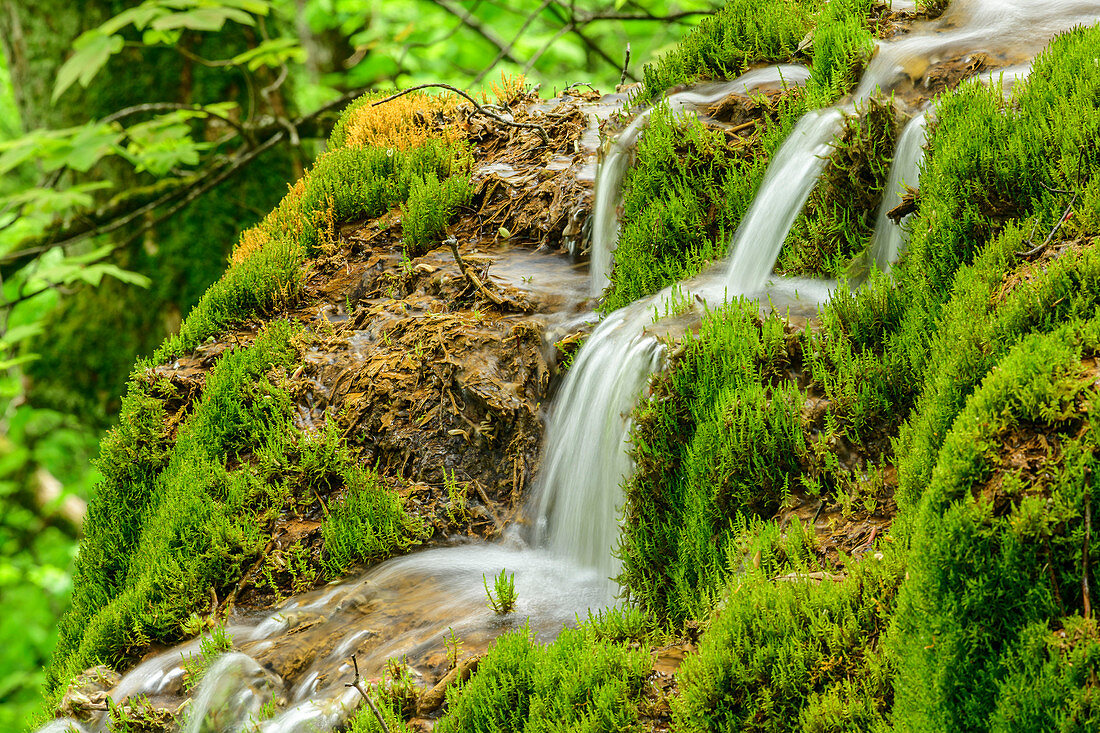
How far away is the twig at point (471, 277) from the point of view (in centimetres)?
567

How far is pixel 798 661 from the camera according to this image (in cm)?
287

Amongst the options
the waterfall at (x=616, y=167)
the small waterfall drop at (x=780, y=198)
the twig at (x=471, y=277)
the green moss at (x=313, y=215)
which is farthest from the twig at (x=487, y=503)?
the green moss at (x=313, y=215)

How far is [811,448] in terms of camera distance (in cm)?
385

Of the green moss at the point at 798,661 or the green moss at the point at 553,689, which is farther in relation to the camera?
the green moss at the point at 553,689

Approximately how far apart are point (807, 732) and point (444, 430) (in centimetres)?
300

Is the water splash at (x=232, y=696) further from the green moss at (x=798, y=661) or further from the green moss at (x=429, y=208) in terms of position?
the green moss at (x=429, y=208)

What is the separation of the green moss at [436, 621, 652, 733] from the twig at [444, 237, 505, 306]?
8.79 ft

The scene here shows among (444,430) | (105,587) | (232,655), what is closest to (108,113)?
(105,587)

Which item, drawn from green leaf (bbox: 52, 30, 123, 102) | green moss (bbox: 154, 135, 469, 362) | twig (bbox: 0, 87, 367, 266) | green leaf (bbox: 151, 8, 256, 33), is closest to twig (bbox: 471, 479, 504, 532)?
green moss (bbox: 154, 135, 469, 362)

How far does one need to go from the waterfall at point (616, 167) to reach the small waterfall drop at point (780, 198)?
926 millimetres

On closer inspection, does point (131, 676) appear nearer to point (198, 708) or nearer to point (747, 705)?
point (198, 708)

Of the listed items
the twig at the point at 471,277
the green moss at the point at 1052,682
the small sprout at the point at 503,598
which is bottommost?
the small sprout at the point at 503,598

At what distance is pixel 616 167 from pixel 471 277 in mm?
1349

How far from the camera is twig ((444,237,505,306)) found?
5.67 metres
